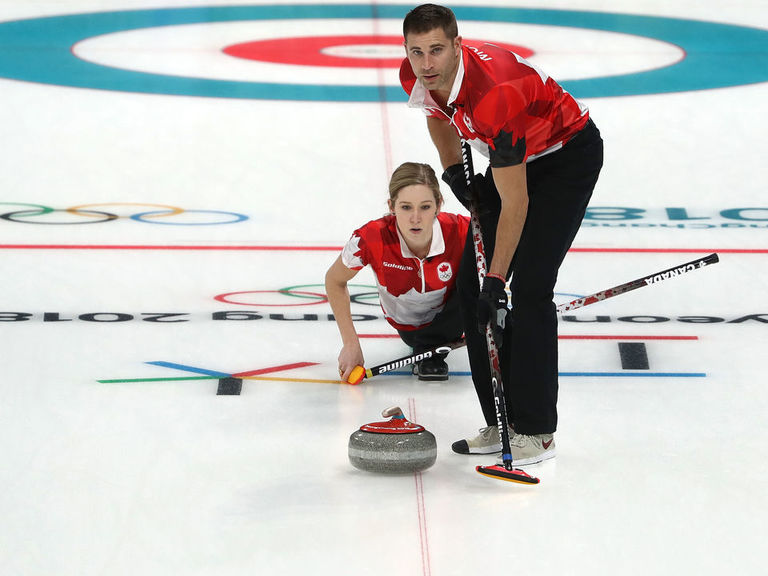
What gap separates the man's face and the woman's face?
0.63 m

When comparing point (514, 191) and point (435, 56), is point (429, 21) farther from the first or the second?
point (514, 191)

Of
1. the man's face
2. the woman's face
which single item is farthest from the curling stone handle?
the man's face

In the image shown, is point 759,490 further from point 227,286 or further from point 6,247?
point 6,247

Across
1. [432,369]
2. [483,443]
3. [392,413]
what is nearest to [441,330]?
[432,369]

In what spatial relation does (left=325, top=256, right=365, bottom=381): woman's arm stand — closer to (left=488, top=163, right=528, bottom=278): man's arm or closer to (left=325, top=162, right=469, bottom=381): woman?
(left=325, top=162, right=469, bottom=381): woman

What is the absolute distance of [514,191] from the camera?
8.81ft

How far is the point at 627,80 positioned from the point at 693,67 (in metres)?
0.87

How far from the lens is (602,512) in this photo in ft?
A: 8.60

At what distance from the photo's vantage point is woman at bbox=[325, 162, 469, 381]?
11.4 feet

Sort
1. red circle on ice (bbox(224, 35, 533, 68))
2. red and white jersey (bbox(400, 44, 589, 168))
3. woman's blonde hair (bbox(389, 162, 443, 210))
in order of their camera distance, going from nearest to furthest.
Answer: red and white jersey (bbox(400, 44, 589, 168))
woman's blonde hair (bbox(389, 162, 443, 210))
red circle on ice (bbox(224, 35, 533, 68))

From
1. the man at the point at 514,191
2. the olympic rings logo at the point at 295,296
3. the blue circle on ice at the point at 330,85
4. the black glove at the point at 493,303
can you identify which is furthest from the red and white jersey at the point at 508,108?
the blue circle on ice at the point at 330,85

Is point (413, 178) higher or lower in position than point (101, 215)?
higher

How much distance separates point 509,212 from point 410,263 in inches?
33.0

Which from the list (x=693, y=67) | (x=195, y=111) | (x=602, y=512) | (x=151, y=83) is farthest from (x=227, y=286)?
(x=693, y=67)
